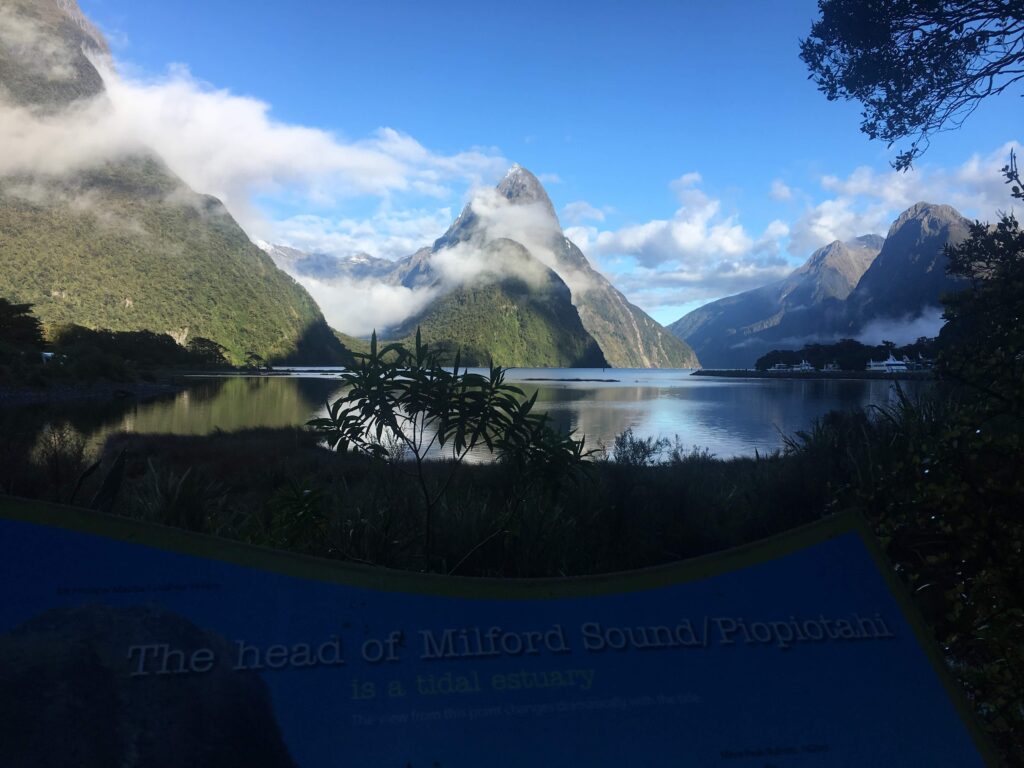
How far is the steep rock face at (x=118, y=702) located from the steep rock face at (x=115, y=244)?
10568 cm

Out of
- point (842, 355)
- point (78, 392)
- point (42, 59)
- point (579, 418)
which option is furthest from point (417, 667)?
point (42, 59)

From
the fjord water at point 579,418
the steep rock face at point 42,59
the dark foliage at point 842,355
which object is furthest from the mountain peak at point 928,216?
the steep rock face at point 42,59

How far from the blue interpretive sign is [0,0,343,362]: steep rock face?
347 feet

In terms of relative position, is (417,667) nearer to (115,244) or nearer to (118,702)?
(118,702)

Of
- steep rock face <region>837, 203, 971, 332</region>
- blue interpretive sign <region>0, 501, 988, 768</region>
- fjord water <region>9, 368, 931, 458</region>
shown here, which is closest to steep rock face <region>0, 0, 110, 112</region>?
fjord water <region>9, 368, 931, 458</region>

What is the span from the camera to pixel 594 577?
6.39 feet

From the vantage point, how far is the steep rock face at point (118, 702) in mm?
1484

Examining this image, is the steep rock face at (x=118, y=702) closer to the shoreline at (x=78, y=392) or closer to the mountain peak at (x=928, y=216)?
the shoreline at (x=78, y=392)

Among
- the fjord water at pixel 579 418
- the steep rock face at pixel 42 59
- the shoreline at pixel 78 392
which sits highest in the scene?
the steep rock face at pixel 42 59

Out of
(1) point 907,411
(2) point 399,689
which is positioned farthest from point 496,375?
(1) point 907,411

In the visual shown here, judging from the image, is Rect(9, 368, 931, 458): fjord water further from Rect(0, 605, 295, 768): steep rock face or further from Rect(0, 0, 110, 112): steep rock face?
Rect(0, 0, 110, 112): steep rock face

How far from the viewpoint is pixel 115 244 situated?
5143 inches

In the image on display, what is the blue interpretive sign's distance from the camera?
1566 millimetres

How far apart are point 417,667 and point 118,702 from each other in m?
0.70
